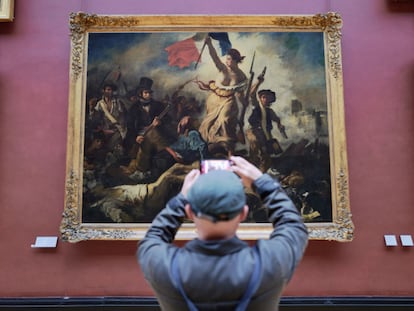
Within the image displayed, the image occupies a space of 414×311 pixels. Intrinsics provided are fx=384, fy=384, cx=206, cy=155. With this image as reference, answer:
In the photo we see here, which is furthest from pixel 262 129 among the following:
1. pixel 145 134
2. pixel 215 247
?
pixel 215 247

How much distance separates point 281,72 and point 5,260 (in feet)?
14.5

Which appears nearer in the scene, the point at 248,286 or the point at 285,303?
the point at 248,286

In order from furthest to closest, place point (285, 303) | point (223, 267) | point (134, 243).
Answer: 1. point (134, 243)
2. point (285, 303)
3. point (223, 267)

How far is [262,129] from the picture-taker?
5.08m

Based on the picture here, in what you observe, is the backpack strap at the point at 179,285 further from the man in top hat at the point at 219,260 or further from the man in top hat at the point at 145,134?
the man in top hat at the point at 145,134

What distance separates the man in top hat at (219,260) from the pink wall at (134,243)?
136 inches

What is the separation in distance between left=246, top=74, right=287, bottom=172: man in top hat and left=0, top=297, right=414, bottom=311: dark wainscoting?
1791 mm

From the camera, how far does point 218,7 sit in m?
5.35

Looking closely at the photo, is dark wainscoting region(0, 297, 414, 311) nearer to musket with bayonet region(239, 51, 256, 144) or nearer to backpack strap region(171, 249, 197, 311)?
musket with bayonet region(239, 51, 256, 144)

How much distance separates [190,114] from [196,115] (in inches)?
3.2

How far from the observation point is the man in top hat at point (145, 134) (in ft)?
16.5

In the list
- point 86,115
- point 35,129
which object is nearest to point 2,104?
point 35,129

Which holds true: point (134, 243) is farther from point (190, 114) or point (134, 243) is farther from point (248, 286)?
point (248, 286)

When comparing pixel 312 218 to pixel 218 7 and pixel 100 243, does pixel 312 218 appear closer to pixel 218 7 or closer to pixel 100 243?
pixel 100 243
